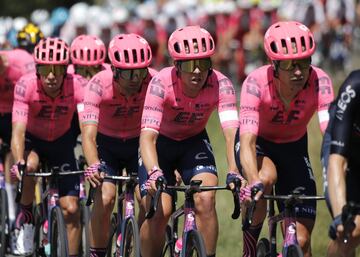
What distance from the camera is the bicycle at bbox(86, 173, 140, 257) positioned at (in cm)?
1064

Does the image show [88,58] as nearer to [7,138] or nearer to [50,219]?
[7,138]

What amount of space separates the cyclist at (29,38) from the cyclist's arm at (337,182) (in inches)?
310

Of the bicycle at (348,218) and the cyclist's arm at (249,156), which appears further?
the cyclist's arm at (249,156)

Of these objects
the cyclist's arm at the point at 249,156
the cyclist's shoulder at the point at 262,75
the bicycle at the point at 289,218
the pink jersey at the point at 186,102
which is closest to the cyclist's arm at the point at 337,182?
the bicycle at the point at 289,218

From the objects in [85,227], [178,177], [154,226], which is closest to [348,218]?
[154,226]

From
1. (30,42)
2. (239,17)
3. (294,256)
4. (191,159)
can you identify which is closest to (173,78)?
(191,159)

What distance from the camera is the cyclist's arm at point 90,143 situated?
1108cm

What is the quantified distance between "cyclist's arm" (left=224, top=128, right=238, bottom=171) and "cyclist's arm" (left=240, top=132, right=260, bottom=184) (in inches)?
15.4

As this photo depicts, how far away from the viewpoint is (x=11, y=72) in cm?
1488

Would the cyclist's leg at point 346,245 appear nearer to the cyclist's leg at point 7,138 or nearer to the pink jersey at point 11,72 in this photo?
the cyclist's leg at point 7,138

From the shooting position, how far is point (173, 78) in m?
10.7

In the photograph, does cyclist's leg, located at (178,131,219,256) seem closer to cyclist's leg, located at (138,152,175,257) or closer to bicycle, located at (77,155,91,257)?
cyclist's leg, located at (138,152,175,257)

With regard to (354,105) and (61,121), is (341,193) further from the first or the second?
(61,121)

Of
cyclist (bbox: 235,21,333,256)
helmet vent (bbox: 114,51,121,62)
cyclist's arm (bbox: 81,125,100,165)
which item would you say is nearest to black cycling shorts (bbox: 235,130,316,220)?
cyclist (bbox: 235,21,333,256)
